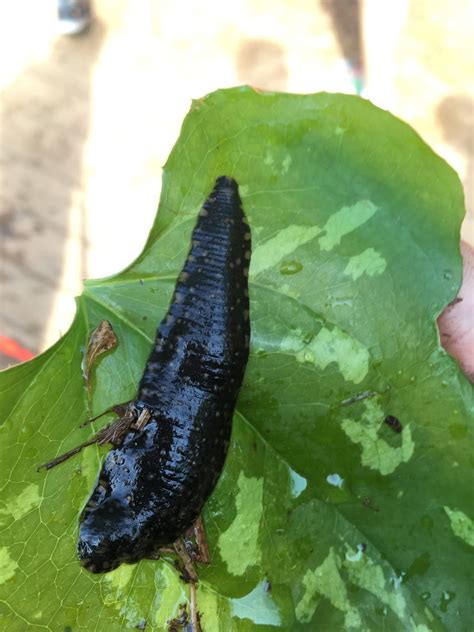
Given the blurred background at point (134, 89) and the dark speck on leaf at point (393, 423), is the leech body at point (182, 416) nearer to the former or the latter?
the dark speck on leaf at point (393, 423)

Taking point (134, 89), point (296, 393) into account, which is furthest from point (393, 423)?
point (134, 89)

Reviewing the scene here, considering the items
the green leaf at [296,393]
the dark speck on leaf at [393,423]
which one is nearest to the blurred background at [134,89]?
the green leaf at [296,393]

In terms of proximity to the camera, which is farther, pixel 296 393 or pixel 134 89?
pixel 134 89

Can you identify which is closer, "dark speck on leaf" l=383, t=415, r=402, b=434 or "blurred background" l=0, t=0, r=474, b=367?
"dark speck on leaf" l=383, t=415, r=402, b=434

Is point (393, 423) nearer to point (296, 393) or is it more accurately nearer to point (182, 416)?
point (296, 393)

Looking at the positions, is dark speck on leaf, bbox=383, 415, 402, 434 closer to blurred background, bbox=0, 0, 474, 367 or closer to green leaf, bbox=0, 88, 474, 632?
green leaf, bbox=0, 88, 474, 632

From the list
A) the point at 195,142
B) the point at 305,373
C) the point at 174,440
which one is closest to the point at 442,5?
the point at 195,142

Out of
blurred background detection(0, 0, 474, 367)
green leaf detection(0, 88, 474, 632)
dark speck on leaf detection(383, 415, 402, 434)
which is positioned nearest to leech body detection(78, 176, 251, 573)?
green leaf detection(0, 88, 474, 632)
